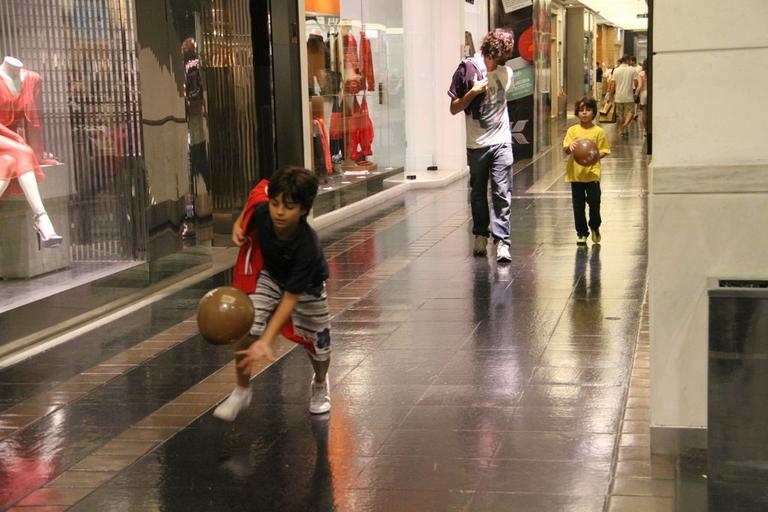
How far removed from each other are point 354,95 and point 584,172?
17.7 ft

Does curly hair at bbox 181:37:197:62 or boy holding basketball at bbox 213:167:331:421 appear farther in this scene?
curly hair at bbox 181:37:197:62

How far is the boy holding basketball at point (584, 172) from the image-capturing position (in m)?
10.7

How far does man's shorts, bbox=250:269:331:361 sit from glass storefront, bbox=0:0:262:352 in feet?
8.29

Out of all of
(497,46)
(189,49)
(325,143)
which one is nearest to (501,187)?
(497,46)

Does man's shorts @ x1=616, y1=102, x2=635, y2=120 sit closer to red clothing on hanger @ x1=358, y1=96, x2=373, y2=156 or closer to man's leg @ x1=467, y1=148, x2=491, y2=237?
red clothing on hanger @ x1=358, y1=96, x2=373, y2=156

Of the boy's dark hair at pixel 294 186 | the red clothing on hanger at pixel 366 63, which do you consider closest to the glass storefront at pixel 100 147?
the boy's dark hair at pixel 294 186

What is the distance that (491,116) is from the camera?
33.8 ft

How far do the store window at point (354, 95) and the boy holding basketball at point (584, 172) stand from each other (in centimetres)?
359

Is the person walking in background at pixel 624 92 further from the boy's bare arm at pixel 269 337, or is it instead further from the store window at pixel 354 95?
the boy's bare arm at pixel 269 337

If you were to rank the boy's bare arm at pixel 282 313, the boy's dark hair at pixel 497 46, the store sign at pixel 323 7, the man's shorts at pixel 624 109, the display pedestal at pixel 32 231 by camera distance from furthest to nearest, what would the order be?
the man's shorts at pixel 624 109 → the store sign at pixel 323 7 → the boy's dark hair at pixel 497 46 → the display pedestal at pixel 32 231 → the boy's bare arm at pixel 282 313

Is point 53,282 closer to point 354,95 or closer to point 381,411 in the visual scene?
point 381,411

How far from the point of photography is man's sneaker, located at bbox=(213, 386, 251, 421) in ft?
17.8

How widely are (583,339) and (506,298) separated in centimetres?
145

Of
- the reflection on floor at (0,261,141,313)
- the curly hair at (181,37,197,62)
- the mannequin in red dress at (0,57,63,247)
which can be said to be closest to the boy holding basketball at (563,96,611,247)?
the curly hair at (181,37,197,62)
